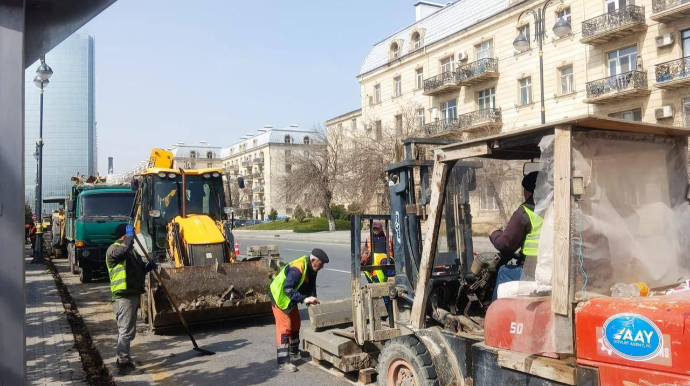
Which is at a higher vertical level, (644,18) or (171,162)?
(644,18)

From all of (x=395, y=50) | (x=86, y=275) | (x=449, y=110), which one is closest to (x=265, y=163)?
(x=395, y=50)

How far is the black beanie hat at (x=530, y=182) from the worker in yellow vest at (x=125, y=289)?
484 centimetres

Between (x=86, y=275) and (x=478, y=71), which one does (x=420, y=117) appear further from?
(x=86, y=275)

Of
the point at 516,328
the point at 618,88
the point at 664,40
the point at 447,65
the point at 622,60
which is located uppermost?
the point at 447,65

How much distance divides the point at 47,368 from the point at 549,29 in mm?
32218

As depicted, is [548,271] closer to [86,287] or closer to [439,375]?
[439,375]

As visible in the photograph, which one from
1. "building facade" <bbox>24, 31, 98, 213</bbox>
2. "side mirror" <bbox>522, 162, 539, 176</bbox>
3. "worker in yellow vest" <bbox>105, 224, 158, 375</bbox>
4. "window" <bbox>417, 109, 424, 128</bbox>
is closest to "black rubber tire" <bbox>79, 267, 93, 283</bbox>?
"building facade" <bbox>24, 31, 98, 213</bbox>

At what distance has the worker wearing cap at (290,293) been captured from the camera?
6.58 m

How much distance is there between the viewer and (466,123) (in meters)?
36.9

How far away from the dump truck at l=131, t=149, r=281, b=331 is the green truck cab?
4244 mm

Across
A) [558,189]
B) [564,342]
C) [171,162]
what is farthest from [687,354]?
[171,162]

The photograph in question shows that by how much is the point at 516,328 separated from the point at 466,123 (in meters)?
34.3

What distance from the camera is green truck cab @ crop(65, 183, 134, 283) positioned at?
1488 cm

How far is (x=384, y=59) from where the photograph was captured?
4600cm
